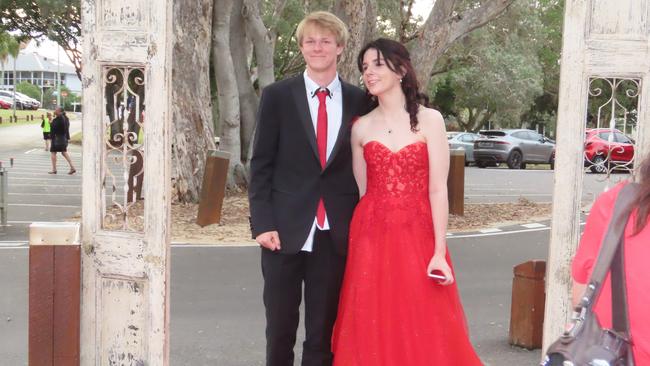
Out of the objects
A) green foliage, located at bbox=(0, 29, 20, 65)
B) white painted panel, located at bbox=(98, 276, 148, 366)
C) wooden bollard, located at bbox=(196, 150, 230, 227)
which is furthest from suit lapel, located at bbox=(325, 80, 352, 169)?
green foliage, located at bbox=(0, 29, 20, 65)

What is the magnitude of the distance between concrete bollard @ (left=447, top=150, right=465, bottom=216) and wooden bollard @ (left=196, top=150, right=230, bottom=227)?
143 inches

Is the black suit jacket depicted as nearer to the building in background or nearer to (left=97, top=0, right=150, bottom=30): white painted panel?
(left=97, top=0, right=150, bottom=30): white painted panel

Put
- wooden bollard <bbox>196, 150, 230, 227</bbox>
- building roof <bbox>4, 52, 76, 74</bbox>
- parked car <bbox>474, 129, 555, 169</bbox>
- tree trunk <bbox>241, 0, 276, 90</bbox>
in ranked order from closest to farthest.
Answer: wooden bollard <bbox>196, 150, 230, 227</bbox>, tree trunk <bbox>241, 0, 276, 90</bbox>, parked car <bbox>474, 129, 555, 169</bbox>, building roof <bbox>4, 52, 76, 74</bbox>

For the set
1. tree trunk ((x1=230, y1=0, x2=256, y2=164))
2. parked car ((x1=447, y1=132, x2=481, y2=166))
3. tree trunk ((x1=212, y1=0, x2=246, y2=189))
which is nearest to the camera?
tree trunk ((x1=212, y1=0, x2=246, y2=189))

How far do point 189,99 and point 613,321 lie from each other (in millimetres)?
12195

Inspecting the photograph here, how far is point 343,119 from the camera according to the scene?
12.1 feet

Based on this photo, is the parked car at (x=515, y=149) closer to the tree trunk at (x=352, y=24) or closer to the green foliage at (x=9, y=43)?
the tree trunk at (x=352, y=24)

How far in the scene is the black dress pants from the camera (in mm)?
3711

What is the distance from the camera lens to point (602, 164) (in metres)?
3.84

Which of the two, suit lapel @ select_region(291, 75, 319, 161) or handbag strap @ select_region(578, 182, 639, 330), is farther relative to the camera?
suit lapel @ select_region(291, 75, 319, 161)

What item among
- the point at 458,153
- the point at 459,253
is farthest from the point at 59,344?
the point at 458,153

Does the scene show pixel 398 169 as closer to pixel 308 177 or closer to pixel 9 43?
pixel 308 177

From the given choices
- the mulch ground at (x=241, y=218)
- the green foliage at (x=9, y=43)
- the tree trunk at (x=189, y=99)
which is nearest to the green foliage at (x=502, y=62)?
the mulch ground at (x=241, y=218)

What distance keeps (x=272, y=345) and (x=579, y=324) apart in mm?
2280
